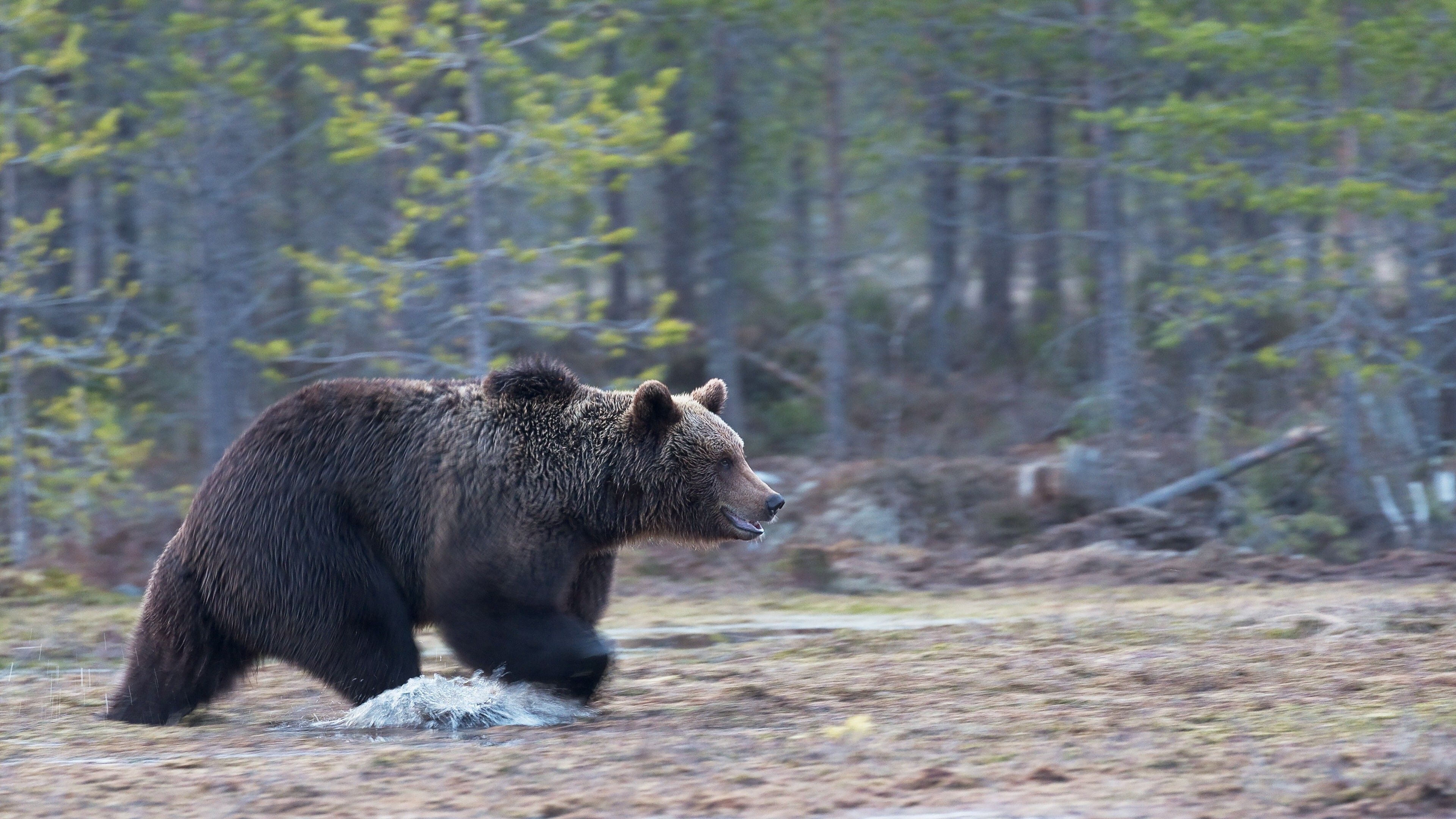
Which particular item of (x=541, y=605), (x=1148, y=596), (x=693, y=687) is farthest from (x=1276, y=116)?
(x=541, y=605)

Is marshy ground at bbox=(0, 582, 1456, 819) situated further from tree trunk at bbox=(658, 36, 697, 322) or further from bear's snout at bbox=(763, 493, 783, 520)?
tree trunk at bbox=(658, 36, 697, 322)

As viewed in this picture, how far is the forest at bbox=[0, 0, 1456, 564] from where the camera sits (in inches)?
493

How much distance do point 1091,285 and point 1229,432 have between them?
9396mm

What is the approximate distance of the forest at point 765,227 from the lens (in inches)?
493

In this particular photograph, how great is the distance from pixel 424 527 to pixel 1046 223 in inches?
725

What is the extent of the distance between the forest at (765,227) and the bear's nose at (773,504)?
574 cm

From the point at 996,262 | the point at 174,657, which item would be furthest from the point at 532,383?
the point at 996,262

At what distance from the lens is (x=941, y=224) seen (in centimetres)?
2033

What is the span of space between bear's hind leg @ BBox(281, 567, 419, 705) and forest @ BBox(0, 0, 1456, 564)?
6219 mm

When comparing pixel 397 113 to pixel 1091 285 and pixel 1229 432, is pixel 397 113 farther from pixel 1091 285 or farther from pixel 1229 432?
pixel 1091 285

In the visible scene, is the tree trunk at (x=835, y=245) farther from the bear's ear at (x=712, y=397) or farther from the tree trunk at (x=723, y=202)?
the bear's ear at (x=712, y=397)

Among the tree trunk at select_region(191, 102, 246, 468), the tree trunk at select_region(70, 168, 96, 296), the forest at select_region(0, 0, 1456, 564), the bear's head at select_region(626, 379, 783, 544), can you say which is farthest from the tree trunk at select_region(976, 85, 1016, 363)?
the bear's head at select_region(626, 379, 783, 544)

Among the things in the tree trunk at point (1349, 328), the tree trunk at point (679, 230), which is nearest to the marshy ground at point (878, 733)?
the tree trunk at point (1349, 328)

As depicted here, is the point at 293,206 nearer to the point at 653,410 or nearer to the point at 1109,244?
the point at 1109,244
